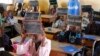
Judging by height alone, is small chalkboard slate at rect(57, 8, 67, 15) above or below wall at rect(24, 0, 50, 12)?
below

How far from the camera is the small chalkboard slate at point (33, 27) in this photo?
238 centimetres

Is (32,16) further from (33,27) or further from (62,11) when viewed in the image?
(62,11)

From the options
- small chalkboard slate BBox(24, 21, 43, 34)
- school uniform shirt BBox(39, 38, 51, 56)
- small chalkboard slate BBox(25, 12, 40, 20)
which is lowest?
school uniform shirt BBox(39, 38, 51, 56)

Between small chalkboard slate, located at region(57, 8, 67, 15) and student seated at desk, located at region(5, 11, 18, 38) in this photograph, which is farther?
student seated at desk, located at region(5, 11, 18, 38)

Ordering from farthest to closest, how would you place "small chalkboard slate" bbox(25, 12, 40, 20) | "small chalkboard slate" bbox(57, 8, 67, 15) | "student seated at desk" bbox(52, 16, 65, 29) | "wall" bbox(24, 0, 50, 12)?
"wall" bbox(24, 0, 50, 12) < "small chalkboard slate" bbox(57, 8, 67, 15) < "student seated at desk" bbox(52, 16, 65, 29) < "small chalkboard slate" bbox(25, 12, 40, 20)

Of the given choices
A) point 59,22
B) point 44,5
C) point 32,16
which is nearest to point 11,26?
point 59,22

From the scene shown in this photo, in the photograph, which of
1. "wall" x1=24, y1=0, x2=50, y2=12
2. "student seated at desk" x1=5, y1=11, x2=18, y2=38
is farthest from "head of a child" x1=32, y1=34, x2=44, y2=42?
"wall" x1=24, y1=0, x2=50, y2=12

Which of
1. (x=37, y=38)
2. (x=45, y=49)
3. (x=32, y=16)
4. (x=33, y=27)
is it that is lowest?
(x=45, y=49)

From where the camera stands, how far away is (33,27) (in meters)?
2.42

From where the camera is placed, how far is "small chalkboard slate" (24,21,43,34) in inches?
93.7

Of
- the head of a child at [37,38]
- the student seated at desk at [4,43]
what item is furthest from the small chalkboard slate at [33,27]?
the student seated at desk at [4,43]

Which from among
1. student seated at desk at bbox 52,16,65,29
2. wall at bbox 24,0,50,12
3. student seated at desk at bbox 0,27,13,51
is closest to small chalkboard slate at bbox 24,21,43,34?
student seated at desk at bbox 0,27,13,51

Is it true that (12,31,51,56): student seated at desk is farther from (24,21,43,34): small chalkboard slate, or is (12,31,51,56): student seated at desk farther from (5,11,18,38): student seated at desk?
(5,11,18,38): student seated at desk

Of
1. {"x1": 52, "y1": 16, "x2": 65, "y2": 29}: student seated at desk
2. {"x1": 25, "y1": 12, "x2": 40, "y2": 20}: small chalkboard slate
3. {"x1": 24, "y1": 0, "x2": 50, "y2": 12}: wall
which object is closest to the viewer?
{"x1": 25, "y1": 12, "x2": 40, "y2": 20}: small chalkboard slate
